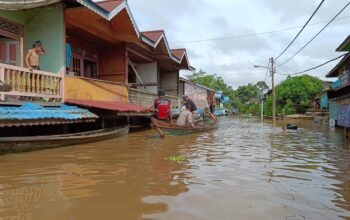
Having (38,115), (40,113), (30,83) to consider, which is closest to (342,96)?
(30,83)

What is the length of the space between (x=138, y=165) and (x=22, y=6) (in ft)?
17.9

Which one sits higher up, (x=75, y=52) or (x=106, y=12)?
(x=106, y=12)

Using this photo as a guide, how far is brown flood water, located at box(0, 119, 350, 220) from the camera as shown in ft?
12.6

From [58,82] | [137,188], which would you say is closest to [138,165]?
[137,188]

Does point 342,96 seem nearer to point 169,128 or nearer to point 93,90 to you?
point 169,128

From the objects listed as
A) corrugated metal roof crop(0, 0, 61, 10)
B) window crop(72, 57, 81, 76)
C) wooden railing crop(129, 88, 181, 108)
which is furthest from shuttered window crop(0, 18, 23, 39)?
wooden railing crop(129, 88, 181, 108)

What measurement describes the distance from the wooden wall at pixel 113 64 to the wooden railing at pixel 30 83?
561 cm

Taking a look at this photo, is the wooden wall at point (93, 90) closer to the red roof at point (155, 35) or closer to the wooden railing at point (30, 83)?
the wooden railing at point (30, 83)

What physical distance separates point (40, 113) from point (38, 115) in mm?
186

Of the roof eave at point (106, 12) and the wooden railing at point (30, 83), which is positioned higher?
the roof eave at point (106, 12)

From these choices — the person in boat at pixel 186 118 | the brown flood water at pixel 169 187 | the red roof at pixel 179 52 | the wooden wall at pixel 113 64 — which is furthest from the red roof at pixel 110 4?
the red roof at pixel 179 52

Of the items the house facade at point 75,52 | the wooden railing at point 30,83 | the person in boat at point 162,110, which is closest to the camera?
the wooden railing at point 30,83

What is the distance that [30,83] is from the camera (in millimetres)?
9086

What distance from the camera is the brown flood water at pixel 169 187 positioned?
12.6 feet
